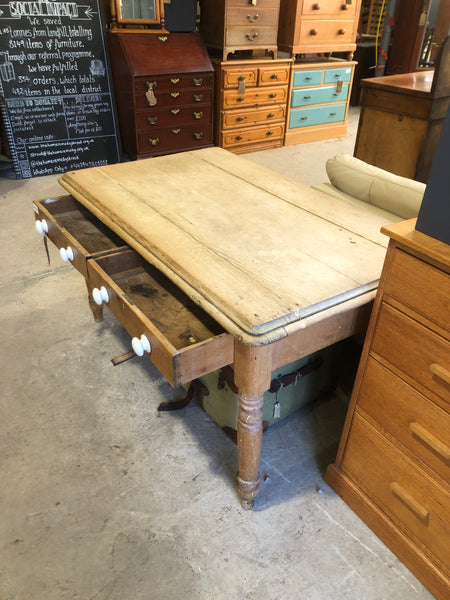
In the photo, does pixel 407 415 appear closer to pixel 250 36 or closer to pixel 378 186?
pixel 378 186

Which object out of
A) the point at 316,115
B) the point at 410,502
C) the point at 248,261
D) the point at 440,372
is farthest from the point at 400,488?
the point at 316,115

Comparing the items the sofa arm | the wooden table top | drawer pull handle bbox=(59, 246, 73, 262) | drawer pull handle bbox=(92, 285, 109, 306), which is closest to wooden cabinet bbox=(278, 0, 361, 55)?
the sofa arm

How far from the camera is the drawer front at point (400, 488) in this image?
121cm

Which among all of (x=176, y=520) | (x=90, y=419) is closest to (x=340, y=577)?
(x=176, y=520)

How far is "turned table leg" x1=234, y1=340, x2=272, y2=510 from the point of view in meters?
1.16

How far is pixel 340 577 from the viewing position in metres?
1.33

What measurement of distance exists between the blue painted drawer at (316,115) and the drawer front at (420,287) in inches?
172

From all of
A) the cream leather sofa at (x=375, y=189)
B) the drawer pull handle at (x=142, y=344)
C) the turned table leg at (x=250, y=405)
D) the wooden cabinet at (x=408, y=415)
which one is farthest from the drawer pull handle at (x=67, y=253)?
the cream leather sofa at (x=375, y=189)

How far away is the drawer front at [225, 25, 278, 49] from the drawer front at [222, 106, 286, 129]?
0.58 meters

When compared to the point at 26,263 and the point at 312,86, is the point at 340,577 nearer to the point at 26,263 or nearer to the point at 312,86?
the point at 26,263

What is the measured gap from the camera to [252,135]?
484 centimetres

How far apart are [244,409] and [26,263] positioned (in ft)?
6.73

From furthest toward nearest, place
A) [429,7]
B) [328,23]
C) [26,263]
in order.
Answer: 1. [429,7]
2. [328,23]
3. [26,263]

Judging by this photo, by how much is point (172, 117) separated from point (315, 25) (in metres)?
1.82
